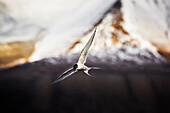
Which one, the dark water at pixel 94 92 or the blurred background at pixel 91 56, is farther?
the dark water at pixel 94 92

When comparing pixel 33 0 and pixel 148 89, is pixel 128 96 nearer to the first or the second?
pixel 148 89

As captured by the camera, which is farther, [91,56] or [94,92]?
[94,92]

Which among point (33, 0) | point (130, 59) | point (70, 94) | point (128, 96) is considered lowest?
point (128, 96)

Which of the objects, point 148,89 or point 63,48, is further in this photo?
point 148,89

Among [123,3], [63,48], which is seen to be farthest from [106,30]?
[63,48]

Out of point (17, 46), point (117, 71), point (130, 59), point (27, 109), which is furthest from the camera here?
point (27, 109)

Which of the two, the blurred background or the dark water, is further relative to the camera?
the dark water
